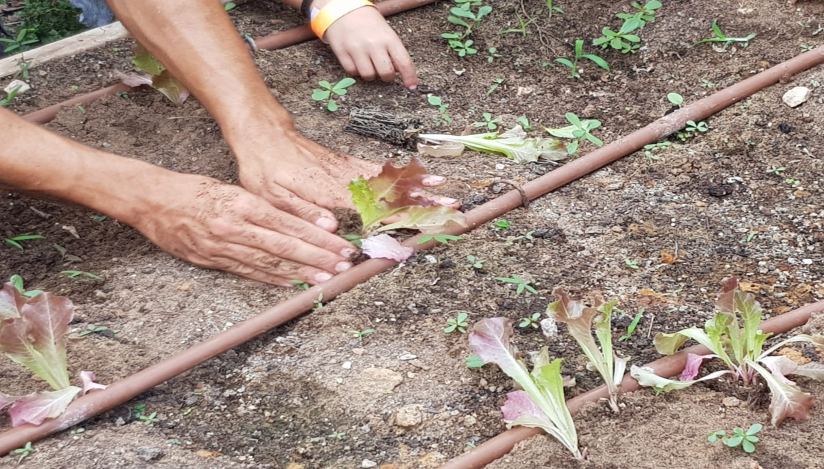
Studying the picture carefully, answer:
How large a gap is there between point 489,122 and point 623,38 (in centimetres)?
62

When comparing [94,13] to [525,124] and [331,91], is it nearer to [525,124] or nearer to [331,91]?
[331,91]

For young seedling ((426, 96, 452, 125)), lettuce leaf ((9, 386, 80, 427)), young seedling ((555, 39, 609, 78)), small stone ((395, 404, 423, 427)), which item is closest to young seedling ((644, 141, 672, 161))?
young seedling ((555, 39, 609, 78))

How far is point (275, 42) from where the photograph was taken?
9.15 feet

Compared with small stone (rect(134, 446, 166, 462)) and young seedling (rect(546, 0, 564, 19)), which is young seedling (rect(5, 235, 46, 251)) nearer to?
small stone (rect(134, 446, 166, 462))

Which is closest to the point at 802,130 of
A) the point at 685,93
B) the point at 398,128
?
the point at 685,93

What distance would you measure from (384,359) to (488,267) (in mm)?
346

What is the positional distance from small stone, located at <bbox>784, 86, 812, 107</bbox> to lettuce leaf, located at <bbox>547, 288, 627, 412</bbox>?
1164 millimetres

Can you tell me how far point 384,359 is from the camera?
1703 mm

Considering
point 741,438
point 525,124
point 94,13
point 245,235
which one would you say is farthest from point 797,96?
point 94,13

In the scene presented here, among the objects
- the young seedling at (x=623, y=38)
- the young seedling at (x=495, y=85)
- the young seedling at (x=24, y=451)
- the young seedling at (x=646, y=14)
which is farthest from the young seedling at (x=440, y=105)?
the young seedling at (x=24, y=451)

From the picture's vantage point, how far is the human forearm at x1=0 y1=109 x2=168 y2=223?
1.96m

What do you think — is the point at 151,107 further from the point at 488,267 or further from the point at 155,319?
the point at 488,267

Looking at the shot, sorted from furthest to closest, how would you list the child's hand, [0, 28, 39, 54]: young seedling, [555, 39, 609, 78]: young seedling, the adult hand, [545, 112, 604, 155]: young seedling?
[0, 28, 39, 54]: young seedling → [555, 39, 609, 78]: young seedling → the child's hand → [545, 112, 604, 155]: young seedling → the adult hand

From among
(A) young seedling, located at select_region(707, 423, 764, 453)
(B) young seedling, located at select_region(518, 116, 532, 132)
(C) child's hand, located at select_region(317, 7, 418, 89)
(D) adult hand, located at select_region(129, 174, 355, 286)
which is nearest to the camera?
(A) young seedling, located at select_region(707, 423, 764, 453)
